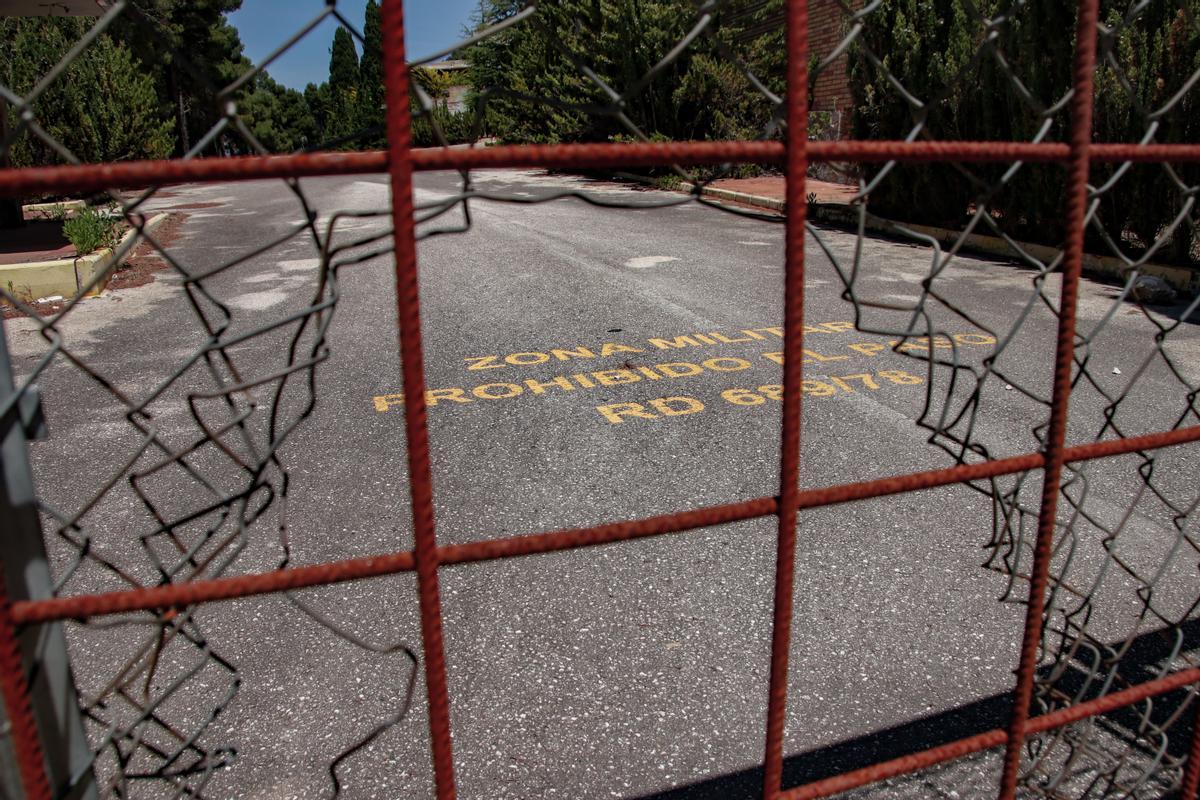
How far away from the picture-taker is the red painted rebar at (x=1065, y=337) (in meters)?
1.31

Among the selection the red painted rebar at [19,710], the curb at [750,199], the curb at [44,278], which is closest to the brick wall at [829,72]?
the curb at [750,199]

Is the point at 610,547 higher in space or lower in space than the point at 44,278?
lower

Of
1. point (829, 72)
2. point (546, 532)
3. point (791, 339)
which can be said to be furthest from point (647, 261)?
point (829, 72)

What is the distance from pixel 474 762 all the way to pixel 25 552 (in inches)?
59.7

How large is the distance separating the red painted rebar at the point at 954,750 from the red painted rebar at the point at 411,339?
0.61m

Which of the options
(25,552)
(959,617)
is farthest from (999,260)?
(25,552)

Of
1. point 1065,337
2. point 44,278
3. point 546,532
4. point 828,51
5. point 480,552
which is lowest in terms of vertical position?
point 546,532

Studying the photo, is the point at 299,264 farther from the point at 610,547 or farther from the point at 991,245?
the point at 991,245

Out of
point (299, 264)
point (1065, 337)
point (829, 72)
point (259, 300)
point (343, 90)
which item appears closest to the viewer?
point (1065, 337)

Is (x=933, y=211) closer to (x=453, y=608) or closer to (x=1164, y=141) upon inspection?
(x=1164, y=141)

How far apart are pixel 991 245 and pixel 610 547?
344 inches

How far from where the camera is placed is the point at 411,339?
1067 mm

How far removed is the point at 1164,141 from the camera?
26.2 ft

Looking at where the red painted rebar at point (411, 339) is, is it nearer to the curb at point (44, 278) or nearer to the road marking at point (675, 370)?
the road marking at point (675, 370)
